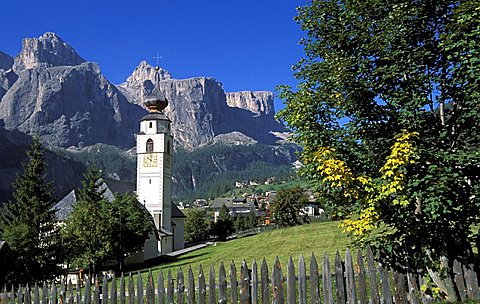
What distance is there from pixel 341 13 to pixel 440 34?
1918 mm

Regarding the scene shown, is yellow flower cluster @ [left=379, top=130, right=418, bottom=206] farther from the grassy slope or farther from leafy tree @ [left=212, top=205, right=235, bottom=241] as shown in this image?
leafy tree @ [left=212, top=205, right=235, bottom=241]

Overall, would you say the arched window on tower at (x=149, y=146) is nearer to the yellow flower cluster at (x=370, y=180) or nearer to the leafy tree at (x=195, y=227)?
the leafy tree at (x=195, y=227)

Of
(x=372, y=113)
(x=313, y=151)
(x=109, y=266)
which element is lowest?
(x=109, y=266)

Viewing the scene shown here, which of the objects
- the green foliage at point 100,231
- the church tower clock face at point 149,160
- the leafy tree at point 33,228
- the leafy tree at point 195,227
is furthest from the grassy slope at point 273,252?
the leafy tree at point 195,227

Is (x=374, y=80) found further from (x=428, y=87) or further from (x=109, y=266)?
(x=109, y=266)

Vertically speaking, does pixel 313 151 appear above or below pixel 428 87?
below

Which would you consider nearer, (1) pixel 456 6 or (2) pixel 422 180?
(2) pixel 422 180

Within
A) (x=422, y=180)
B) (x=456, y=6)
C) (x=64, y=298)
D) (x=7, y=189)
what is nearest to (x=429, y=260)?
(x=422, y=180)

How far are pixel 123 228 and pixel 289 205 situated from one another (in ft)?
142

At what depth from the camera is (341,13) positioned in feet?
29.8

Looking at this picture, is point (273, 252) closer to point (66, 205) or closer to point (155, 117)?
point (66, 205)

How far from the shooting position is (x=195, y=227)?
82375 millimetres

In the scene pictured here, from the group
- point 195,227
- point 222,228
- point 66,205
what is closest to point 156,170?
point 66,205

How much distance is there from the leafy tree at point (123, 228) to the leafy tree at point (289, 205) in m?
38.7
